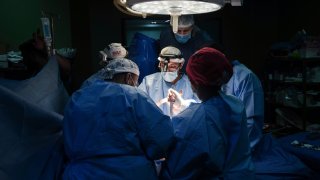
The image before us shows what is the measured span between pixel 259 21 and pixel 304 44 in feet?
4.81

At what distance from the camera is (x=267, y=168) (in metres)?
2.64

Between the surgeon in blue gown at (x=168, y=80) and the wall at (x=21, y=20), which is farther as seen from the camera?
the wall at (x=21, y=20)

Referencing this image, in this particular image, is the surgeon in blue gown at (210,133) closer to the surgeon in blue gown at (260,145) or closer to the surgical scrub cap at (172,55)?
the surgeon in blue gown at (260,145)

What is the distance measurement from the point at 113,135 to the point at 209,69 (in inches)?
24.6

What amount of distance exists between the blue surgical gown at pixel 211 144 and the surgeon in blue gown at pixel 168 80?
50.9 inches

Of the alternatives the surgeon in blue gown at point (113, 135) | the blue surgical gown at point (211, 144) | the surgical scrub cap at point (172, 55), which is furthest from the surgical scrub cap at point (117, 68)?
the surgical scrub cap at point (172, 55)

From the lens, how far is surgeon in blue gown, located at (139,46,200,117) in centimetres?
317

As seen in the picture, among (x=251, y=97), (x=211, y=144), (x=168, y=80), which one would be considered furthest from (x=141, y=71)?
(x=211, y=144)

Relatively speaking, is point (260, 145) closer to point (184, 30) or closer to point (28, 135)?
point (184, 30)

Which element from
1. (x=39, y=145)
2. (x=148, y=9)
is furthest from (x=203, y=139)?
(x=39, y=145)

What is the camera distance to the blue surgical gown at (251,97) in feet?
9.06

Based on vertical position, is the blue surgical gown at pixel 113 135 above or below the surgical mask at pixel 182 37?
below

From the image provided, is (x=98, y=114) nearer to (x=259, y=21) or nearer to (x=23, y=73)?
(x=23, y=73)

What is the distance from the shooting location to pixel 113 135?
64.3 inches
